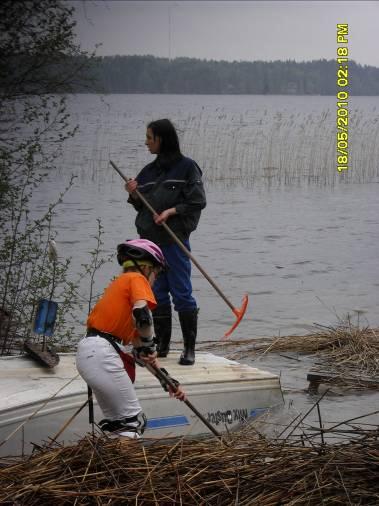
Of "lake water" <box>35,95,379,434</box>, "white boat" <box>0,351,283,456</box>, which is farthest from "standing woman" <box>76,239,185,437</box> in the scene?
"lake water" <box>35,95,379,434</box>

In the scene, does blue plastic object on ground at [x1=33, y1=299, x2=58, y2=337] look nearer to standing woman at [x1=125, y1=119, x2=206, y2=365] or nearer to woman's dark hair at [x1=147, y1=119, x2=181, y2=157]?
standing woman at [x1=125, y1=119, x2=206, y2=365]

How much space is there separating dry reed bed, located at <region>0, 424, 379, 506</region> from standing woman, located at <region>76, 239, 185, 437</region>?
114 centimetres

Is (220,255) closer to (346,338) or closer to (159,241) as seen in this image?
(346,338)

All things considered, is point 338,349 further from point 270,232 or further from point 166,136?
point 270,232

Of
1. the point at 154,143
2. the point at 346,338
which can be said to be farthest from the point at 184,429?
the point at 346,338

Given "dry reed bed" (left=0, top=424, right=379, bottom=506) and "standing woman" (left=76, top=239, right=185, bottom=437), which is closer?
"dry reed bed" (left=0, top=424, right=379, bottom=506)

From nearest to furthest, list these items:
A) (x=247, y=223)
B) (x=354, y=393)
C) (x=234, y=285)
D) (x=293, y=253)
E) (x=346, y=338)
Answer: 1. (x=354, y=393)
2. (x=346, y=338)
3. (x=234, y=285)
4. (x=293, y=253)
5. (x=247, y=223)

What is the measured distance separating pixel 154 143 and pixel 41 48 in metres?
3.43

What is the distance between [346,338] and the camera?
33.8ft

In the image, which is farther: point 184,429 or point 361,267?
point 361,267

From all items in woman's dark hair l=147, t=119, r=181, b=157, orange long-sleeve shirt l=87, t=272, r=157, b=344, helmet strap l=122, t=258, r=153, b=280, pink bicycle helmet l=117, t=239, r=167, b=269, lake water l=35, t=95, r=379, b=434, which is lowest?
lake water l=35, t=95, r=379, b=434

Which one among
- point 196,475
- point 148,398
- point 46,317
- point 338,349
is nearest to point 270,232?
point 338,349

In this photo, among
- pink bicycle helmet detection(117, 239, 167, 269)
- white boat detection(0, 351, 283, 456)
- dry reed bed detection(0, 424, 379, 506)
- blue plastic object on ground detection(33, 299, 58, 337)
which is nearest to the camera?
dry reed bed detection(0, 424, 379, 506)

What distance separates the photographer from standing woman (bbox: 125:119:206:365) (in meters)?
7.57
